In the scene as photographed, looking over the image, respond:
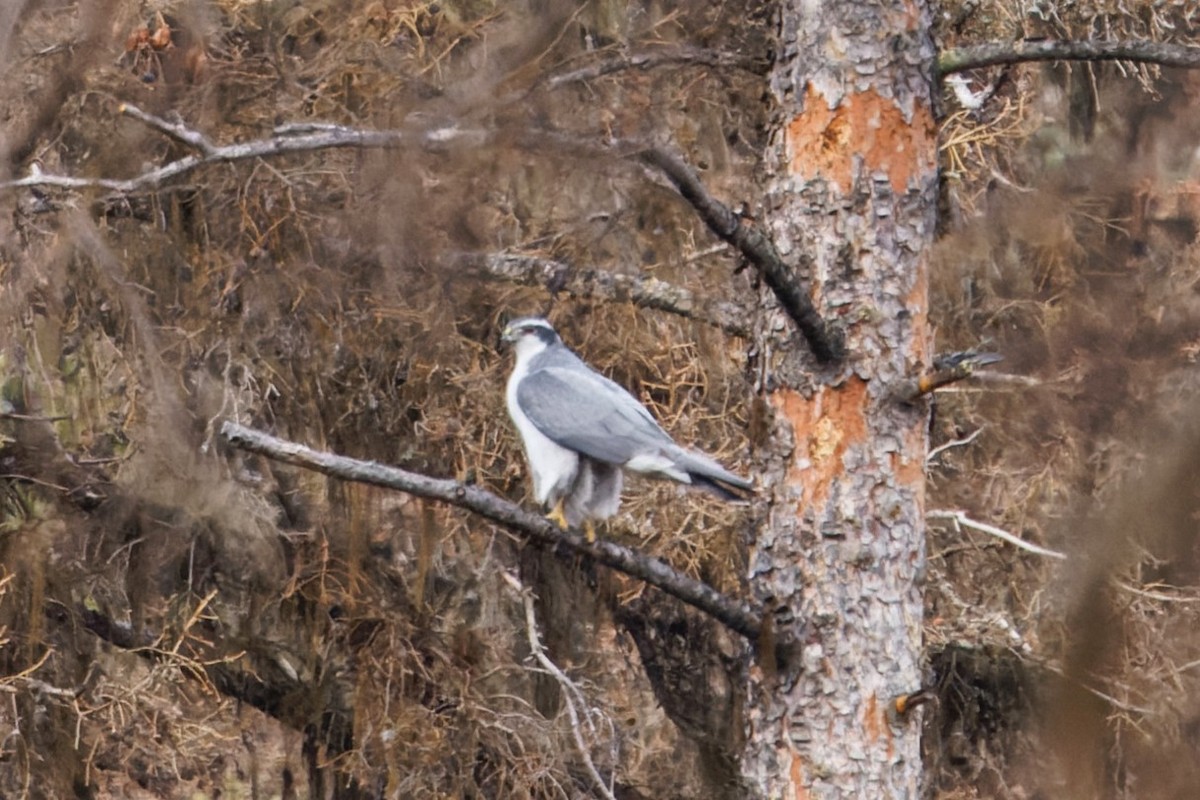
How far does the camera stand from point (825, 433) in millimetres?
4094

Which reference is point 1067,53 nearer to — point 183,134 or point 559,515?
point 559,515

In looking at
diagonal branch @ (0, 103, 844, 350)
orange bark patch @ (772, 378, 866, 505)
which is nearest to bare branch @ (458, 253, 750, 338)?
diagonal branch @ (0, 103, 844, 350)

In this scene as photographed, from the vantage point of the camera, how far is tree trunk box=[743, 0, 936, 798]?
13.2 feet

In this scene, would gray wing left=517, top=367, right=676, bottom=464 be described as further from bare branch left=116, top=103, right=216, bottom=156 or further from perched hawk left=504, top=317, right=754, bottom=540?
bare branch left=116, top=103, right=216, bottom=156

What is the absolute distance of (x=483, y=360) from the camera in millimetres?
6793

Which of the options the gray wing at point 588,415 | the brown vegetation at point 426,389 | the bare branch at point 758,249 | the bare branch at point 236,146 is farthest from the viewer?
the brown vegetation at point 426,389

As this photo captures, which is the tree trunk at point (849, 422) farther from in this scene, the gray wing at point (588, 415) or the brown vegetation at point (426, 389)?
the brown vegetation at point (426, 389)

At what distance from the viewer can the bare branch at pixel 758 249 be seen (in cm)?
321

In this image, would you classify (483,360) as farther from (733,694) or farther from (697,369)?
(733,694)

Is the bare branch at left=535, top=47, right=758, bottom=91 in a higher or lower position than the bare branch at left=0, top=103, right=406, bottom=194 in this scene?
higher

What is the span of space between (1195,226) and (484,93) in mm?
5290

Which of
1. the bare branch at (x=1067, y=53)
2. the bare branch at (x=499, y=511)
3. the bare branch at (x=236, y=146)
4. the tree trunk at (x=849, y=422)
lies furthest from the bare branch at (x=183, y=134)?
the bare branch at (x=1067, y=53)

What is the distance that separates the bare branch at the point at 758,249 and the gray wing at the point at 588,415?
733 millimetres

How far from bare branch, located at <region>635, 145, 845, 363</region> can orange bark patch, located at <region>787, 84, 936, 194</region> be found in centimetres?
24
